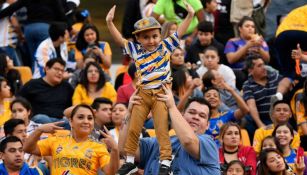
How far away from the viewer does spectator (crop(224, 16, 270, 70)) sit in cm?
1527

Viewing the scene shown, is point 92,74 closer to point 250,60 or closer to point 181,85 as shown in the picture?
point 181,85

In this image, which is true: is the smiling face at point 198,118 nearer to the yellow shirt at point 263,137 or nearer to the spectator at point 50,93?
the yellow shirt at point 263,137

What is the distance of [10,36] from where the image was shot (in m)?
16.4

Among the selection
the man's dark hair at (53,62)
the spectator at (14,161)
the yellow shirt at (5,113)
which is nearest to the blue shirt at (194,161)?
the spectator at (14,161)

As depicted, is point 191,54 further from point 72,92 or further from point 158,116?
point 158,116

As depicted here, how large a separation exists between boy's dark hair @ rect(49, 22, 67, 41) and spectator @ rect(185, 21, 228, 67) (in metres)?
1.64

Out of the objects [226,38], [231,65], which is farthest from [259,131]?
[226,38]

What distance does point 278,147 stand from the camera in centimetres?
1261

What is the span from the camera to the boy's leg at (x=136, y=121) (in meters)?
9.69

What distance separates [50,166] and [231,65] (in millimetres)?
4366

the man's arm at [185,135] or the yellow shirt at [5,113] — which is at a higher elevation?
the yellow shirt at [5,113]

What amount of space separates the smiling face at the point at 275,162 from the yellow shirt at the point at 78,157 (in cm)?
185

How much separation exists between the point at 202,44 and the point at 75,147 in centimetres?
490

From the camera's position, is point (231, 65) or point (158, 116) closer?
→ point (158, 116)
